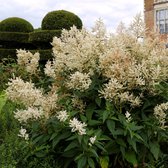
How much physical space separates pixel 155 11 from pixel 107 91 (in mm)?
34242

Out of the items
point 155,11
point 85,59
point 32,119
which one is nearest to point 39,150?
point 32,119

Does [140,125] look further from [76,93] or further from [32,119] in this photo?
[32,119]

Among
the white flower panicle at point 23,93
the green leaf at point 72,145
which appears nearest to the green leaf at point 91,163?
the green leaf at point 72,145

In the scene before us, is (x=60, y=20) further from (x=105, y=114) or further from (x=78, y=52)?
(x=105, y=114)

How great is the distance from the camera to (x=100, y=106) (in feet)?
13.9

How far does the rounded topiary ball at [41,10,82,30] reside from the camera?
1609 centimetres

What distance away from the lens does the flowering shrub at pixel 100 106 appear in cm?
401

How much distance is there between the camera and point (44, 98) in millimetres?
4305

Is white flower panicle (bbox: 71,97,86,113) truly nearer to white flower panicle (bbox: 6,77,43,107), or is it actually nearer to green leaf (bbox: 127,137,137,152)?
white flower panicle (bbox: 6,77,43,107)

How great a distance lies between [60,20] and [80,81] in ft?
40.3

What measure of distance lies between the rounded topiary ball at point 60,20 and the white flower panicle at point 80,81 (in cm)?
1205

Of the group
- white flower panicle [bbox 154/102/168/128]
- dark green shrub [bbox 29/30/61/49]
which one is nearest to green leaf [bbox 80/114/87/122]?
white flower panicle [bbox 154/102/168/128]

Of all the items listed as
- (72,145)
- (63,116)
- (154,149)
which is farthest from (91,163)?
(154,149)

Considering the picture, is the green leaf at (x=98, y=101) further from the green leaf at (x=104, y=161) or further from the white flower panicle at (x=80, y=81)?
the green leaf at (x=104, y=161)
